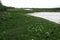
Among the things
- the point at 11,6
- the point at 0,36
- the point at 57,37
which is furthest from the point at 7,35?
the point at 11,6

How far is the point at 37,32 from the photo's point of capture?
11367mm

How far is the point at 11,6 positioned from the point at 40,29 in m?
25.6

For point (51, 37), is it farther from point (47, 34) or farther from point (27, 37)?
point (27, 37)

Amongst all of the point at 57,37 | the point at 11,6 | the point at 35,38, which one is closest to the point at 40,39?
the point at 35,38

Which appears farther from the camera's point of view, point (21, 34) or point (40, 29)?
point (40, 29)

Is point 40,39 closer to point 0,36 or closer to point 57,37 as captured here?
point 57,37

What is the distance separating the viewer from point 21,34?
10969 mm

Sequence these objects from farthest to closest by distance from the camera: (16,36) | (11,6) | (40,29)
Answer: (11,6)
(40,29)
(16,36)

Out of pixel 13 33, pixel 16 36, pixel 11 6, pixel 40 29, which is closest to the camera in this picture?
pixel 16 36

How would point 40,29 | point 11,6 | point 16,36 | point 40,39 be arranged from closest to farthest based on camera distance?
point 40,39 < point 16,36 < point 40,29 < point 11,6

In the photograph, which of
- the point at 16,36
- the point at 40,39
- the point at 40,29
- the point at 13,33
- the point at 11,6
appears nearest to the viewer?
the point at 40,39

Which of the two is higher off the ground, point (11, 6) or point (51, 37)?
point (51, 37)

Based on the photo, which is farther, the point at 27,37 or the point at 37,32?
the point at 37,32

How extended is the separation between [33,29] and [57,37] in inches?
85.5
